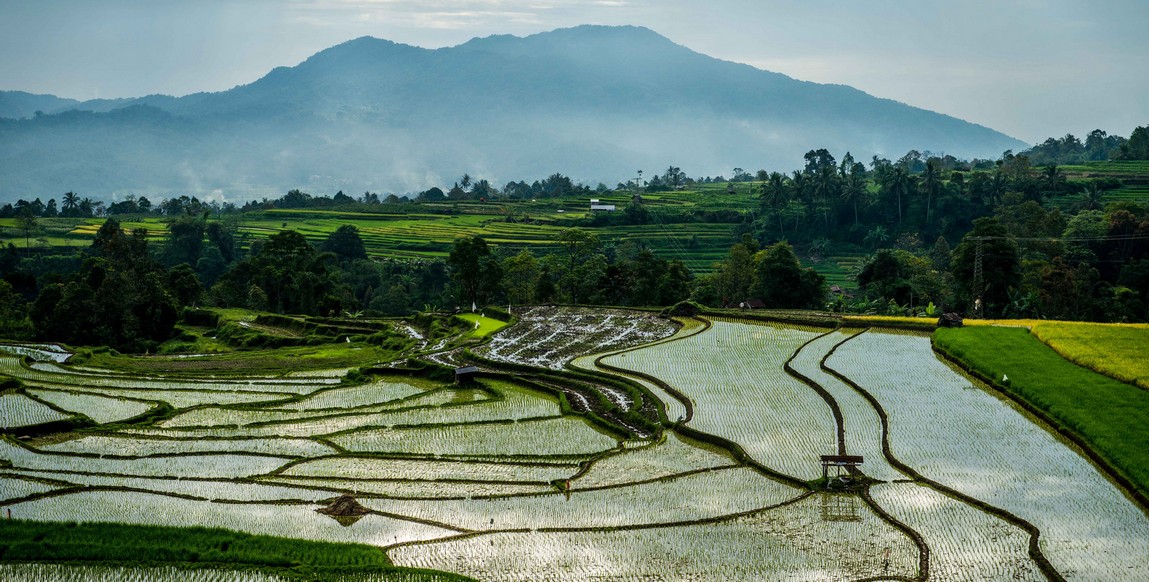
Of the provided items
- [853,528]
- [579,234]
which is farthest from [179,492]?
[579,234]

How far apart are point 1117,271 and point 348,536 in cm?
4628

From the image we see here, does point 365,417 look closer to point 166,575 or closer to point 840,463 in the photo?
point 166,575

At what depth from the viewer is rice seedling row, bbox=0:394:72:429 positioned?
22500mm

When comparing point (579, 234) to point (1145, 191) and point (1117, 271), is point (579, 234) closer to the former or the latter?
point (1117, 271)

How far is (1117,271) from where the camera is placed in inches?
1975

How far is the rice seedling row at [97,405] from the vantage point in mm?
23984

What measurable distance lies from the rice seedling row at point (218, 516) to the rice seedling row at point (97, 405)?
672cm

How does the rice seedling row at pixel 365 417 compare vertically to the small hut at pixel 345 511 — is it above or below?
below

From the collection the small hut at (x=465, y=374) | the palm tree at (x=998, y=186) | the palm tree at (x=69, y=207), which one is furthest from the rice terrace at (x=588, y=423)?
the palm tree at (x=69, y=207)

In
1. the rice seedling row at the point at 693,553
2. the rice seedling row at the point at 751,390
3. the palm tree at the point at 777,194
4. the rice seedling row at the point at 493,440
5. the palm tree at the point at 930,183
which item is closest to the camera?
the rice seedling row at the point at 693,553

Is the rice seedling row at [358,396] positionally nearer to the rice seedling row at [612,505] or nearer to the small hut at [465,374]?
the small hut at [465,374]

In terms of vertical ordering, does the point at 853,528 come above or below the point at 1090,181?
Result: below

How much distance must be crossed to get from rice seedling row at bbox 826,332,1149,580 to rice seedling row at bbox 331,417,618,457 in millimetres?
6209

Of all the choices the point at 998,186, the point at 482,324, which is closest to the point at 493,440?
the point at 482,324
